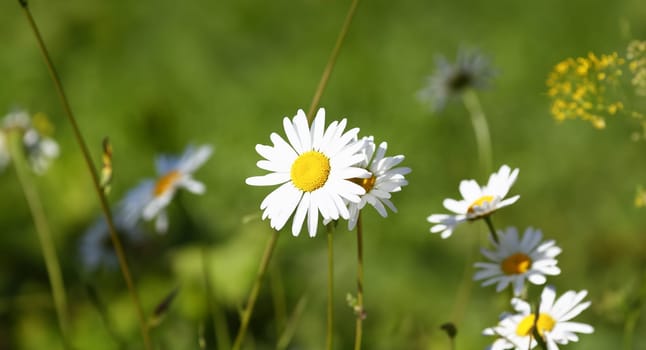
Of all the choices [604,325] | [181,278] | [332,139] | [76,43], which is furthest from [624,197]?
[76,43]

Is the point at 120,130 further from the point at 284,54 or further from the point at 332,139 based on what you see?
the point at 332,139

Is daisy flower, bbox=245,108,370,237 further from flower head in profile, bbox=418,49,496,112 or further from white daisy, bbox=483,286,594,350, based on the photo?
flower head in profile, bbox=418,49,496,112

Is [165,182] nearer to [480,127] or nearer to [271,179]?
[271,179]

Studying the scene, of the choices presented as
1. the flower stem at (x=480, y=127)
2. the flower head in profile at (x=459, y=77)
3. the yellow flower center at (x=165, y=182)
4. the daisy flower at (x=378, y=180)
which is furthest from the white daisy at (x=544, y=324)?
the flower head in profile at (x=459, y=77)

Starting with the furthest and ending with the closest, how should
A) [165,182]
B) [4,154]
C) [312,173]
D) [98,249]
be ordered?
1. [98,249]
2. [4,154]
3. [165,182]
4. [312,173]

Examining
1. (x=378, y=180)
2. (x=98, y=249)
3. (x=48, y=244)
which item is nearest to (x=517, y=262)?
(x=378, y=180)

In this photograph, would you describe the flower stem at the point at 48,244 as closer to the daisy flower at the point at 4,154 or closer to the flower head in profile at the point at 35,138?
the flower head in profile at the point at 35,138
